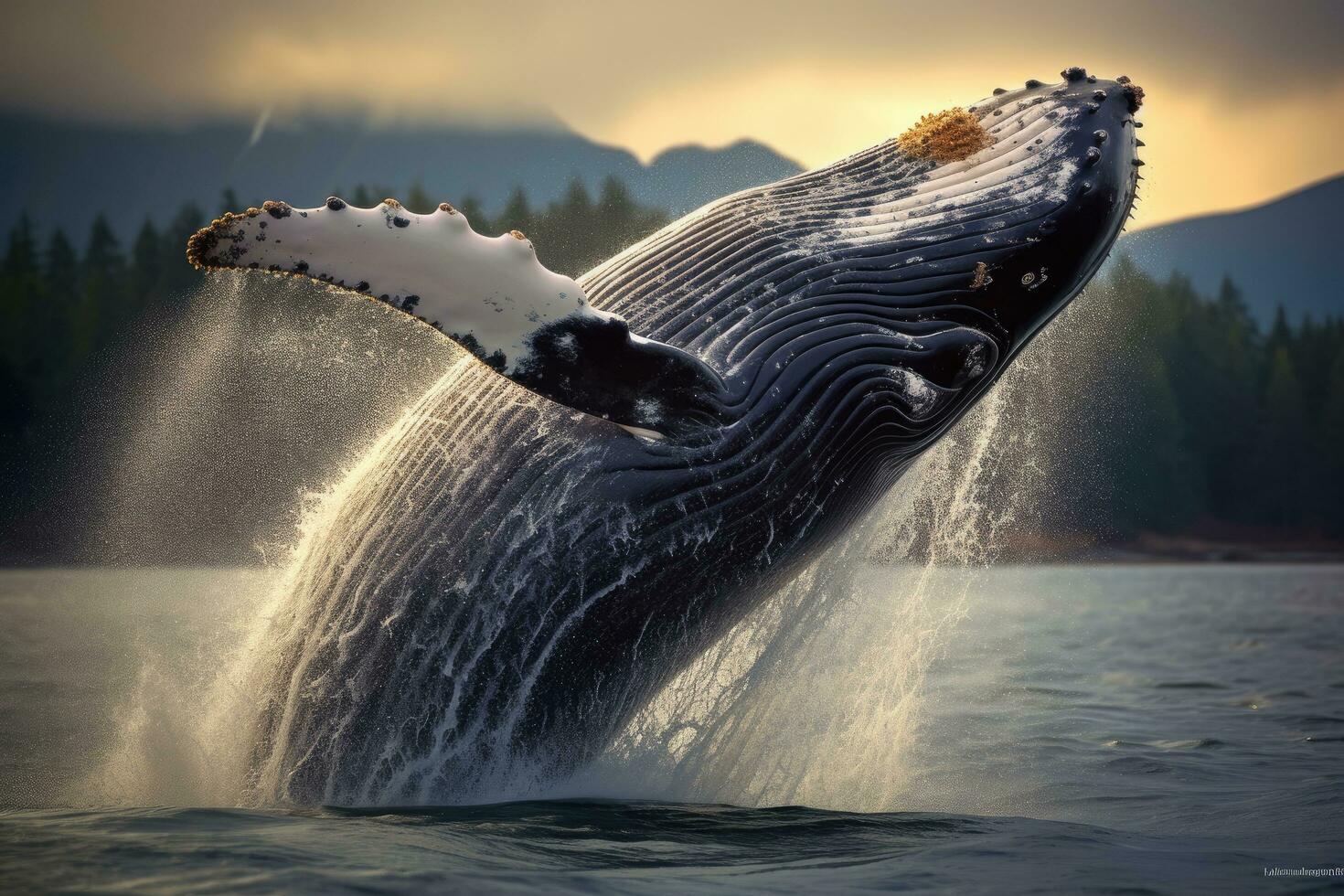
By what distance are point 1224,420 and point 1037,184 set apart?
Result: 317 ft

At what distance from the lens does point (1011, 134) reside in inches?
269

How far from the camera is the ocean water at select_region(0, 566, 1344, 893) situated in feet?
15.8

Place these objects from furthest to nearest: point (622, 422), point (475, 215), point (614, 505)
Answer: point (475, 215) → point (614, 505) → point (622, 422)

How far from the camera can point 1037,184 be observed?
6641 mm

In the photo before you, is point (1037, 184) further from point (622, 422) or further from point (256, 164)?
point (256, 164)

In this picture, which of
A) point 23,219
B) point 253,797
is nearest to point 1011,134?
point 253,797

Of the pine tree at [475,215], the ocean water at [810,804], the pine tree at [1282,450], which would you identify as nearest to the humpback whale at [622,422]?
the ocean water at [810,804]

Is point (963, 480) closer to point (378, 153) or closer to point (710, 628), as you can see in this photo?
point (710, 628)

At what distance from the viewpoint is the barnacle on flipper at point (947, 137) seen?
6859 mm

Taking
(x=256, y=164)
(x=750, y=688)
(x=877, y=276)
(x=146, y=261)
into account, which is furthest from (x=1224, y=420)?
(x=877, y=276)

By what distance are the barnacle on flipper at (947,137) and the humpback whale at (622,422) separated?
15 millimetres

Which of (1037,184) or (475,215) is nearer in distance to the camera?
(1037,184)

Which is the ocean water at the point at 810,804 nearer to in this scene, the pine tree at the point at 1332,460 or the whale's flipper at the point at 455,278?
the whale's flipper at the point at 455,278

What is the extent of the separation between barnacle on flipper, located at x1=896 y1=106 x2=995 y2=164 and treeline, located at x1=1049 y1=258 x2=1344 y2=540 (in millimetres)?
74788
